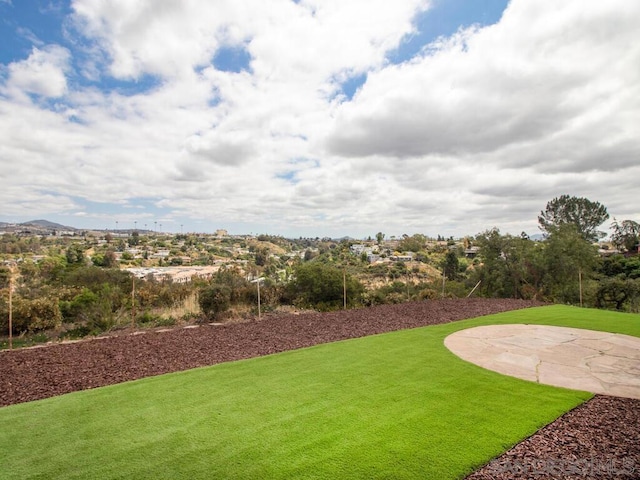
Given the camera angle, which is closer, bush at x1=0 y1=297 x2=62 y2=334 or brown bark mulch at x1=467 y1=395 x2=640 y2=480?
brown bark mulch at x1=467 y1=395 x2=640 y2=480

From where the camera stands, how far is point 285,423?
3514mm

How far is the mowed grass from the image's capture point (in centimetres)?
283

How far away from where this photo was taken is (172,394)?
4328mm

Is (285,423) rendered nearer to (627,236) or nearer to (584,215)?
(584,215)

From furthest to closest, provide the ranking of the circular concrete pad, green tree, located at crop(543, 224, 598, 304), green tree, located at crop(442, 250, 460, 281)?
1. green tree, located at crop(442, 250, 460, 281)
2. green tree, located at crop(543, 224, 598, 304)
3. the circular concrete pad

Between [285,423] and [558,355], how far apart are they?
554 centimetres

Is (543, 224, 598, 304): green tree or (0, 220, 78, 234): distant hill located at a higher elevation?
(0, 220, 78, 234): distant hill

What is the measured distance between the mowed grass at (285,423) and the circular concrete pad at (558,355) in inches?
21.3

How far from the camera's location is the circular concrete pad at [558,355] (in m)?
4.91

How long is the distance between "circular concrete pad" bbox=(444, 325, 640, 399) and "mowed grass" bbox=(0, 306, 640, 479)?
542 mm

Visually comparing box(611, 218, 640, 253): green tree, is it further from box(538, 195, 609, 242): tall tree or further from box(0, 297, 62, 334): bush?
box(0, 297, 62, 334): bush

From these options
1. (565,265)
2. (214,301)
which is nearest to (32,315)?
(214,301)

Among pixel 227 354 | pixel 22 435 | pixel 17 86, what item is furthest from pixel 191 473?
pixel 17 86

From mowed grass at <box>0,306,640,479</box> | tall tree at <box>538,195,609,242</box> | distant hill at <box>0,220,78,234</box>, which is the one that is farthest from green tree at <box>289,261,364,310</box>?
distant hill at <box>0,220,78,234</box>
